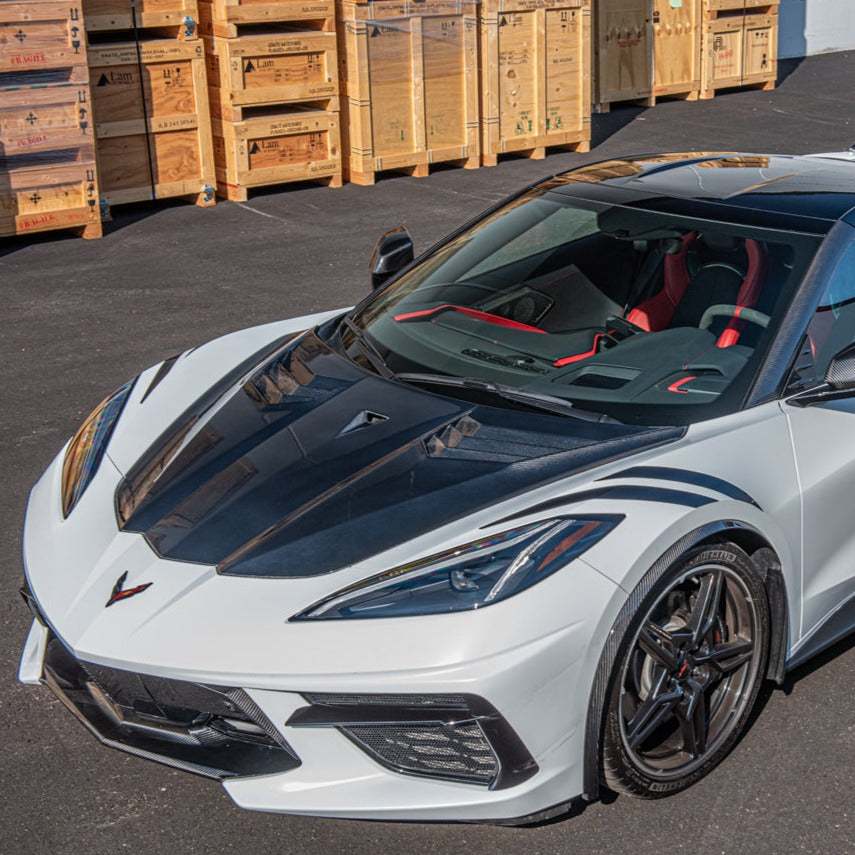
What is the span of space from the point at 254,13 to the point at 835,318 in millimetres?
8045

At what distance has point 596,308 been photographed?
4.29m

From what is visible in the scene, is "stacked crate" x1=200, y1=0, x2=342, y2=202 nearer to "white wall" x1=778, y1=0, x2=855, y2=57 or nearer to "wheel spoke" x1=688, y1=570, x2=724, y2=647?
"wheel spoke" x1=688, y1=570, x2=724, y2=647

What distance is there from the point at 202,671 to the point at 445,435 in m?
0.98

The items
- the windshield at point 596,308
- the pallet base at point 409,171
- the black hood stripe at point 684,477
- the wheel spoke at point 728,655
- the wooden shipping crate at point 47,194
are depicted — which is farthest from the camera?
the pallet base at point 409,171

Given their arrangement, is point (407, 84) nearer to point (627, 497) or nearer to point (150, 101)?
point (150, 101)

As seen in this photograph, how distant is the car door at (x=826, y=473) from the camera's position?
3.59 meters

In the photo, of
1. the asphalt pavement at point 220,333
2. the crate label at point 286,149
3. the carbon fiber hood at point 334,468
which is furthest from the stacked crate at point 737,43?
the carbon fiber hood at point 334,468

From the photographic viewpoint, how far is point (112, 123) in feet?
34.3

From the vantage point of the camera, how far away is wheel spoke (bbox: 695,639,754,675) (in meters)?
3.42

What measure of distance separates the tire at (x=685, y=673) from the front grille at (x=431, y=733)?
0.29 m

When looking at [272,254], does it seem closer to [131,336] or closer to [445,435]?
[131,336]

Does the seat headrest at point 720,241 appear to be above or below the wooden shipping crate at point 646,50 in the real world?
below

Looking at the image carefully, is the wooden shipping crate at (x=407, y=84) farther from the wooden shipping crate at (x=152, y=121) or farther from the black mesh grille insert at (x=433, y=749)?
the black mesh grille insert at (x=433, y=749)

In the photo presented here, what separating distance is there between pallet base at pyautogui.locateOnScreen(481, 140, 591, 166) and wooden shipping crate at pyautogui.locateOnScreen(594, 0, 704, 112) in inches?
89.6
